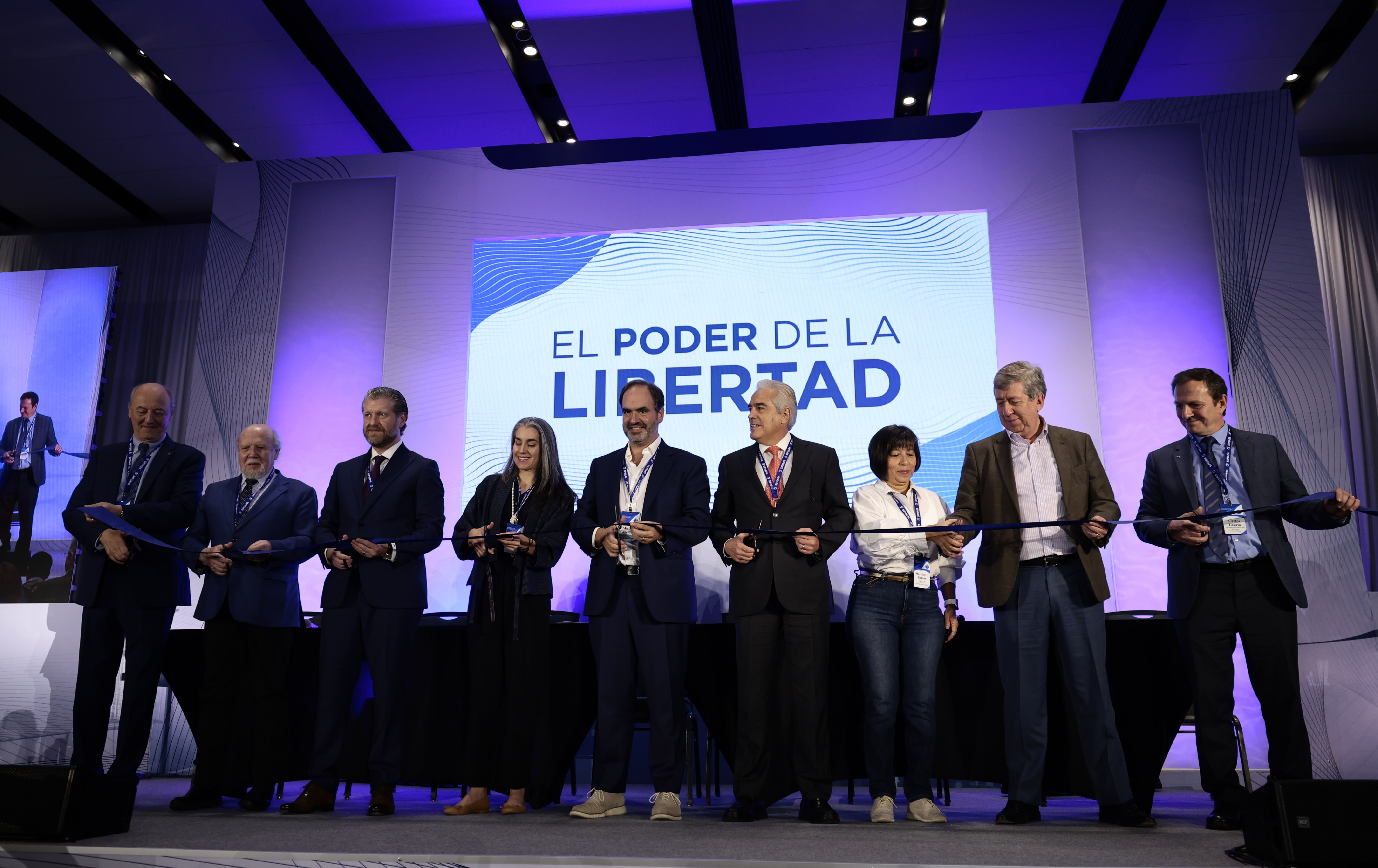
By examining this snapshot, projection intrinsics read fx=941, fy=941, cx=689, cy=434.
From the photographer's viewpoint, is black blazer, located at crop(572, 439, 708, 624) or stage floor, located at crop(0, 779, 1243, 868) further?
black blazer, located at crop(572, 439, 708, 624)

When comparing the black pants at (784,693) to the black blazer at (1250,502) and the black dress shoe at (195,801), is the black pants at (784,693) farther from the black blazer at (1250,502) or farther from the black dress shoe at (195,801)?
the black dress shoe at (195,801)

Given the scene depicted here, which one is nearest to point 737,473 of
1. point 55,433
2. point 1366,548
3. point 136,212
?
point 1366,548

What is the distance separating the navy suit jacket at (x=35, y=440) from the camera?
6922 millimetres

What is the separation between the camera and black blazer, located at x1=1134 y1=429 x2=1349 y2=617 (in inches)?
128

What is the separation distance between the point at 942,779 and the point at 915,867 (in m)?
2.20

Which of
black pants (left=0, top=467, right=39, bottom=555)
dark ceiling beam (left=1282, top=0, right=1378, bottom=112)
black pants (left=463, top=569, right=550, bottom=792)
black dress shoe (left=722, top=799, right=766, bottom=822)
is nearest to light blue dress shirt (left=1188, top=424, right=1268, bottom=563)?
black dress shoe (left=722, top=799, right=766, bottom=822)

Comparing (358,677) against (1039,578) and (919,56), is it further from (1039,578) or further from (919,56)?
(919,56)

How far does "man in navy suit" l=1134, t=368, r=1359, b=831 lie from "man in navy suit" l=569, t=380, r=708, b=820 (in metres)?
1.69

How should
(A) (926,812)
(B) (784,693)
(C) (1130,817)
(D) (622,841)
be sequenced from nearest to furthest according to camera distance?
1. (D) (622,841)
2. (C) (1130,817)
3. (A) (926,812)
4. (B) (784,693)

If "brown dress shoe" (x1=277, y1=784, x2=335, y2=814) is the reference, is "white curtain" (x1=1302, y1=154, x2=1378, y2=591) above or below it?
above

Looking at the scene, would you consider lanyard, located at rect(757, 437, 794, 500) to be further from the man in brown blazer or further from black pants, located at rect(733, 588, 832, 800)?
the man in brown blazer

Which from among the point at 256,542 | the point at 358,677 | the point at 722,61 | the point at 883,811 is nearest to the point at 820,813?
the point at 883,811

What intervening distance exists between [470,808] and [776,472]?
1.77 m

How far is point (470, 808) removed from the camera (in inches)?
144
